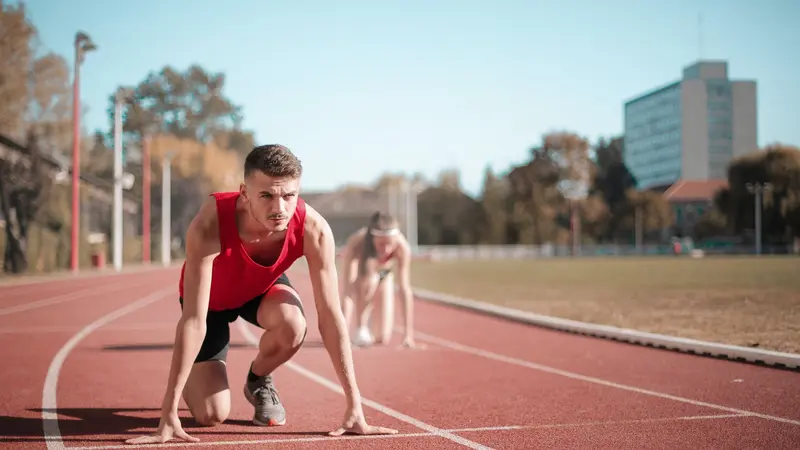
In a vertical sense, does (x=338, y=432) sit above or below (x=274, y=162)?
below

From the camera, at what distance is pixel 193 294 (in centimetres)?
533

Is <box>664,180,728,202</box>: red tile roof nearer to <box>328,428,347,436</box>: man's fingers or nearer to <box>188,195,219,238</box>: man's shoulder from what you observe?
<box>328,428,347,436</box>: man's fingers

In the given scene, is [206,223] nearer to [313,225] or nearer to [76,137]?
[313,225]

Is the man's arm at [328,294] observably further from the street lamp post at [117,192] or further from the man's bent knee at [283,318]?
the street lamp post at [117,192]

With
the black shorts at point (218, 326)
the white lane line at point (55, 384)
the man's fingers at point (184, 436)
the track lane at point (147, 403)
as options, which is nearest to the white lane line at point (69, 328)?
the white lane line at point (55, 384)

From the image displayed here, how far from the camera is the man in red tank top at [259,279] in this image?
201 inches

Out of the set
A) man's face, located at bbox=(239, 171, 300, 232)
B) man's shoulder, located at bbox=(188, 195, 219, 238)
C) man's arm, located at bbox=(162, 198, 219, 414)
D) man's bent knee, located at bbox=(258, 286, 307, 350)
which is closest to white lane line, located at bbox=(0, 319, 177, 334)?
man's bent knee, located at bbox=(258, 286, 307, 350)

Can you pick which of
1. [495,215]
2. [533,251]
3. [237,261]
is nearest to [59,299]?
[237,261]

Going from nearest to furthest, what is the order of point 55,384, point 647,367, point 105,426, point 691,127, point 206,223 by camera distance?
point 206,223 < point 105,426 < point 55,384 < point 647,367 < point 691,127

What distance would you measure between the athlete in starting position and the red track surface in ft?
1.87

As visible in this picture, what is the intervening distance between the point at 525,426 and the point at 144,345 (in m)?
7.54

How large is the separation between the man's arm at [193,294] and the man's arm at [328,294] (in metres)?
0.59

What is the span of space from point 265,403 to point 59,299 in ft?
56.7

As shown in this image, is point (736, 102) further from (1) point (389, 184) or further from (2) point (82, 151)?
(1) point (389, 184)
